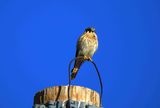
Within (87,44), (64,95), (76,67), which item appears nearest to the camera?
(64,95)

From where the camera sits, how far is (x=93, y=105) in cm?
443

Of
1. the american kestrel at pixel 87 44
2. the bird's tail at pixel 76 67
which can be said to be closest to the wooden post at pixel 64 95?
the bird's tail at pixel 76 67

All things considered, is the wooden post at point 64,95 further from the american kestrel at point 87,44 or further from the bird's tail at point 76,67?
the american kestrel at point 87,44

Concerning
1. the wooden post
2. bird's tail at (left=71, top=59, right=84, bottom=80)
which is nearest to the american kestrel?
bird's tail at (left=71, top=59, right=84, bottom=80)

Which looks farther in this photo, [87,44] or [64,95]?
→ [87,44]

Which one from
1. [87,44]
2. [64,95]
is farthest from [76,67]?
[64,95]

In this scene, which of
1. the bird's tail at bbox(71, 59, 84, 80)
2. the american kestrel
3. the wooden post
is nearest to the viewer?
the wooden post

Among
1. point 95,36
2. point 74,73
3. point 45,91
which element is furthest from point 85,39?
point 45,91

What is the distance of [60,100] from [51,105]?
0.42 feet

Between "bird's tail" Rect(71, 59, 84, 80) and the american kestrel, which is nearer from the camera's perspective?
"bird's tail" Rect(71, 59, 84, 80)

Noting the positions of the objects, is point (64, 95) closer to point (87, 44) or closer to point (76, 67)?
point (76, 67)

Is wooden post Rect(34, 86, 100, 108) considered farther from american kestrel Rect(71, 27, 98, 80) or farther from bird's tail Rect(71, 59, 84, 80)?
american kestrel Rect(71, 27, 98, 80)

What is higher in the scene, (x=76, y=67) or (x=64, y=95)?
(x=76, y=67)

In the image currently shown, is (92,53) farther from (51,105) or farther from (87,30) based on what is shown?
(51,105)
